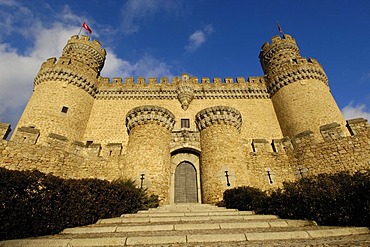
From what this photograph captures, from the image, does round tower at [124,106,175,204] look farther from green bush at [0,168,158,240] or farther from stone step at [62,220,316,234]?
stone step at [62,220,316,234]

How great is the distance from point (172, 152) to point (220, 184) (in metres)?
3.64

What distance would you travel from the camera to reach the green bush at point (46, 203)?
4.21 m

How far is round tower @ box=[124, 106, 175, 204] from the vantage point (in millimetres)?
10779

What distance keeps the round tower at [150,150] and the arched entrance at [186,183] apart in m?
0.99

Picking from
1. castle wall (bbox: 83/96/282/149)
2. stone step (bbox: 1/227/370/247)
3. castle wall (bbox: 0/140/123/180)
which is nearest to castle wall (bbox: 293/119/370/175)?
castle wall (bbox: 83/96/282/149)

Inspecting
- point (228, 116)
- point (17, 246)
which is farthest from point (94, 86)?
point (17, 246)

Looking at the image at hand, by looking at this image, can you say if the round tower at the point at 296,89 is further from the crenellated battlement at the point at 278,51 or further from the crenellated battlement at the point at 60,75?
the crenellated battlement at the point at 60,75

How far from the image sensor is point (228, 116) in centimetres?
1285

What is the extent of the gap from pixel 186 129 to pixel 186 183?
348 cm

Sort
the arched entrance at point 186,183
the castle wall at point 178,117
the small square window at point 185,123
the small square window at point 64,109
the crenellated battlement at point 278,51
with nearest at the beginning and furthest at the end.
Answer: the arched entrance at point 186,183 → the small square window at point 64,109 → the castle wall at point 178,117 → the small square window at point 185,123 → the crenellated battlement at point 278,51

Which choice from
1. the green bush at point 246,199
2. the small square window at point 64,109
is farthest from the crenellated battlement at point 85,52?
the green bush at point 246,199

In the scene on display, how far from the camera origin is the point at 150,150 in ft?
37.6

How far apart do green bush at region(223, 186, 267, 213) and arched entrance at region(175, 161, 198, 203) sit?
2.81 m

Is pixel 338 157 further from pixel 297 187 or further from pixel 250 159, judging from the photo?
pixel 297 187
